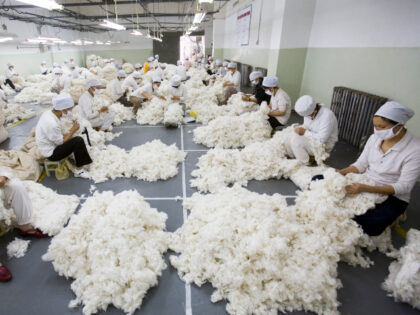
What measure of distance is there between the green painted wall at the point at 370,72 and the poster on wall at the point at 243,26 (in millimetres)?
6101

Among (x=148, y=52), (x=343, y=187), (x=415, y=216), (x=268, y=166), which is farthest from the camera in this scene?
(x=148, y=52)

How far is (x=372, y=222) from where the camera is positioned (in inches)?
106

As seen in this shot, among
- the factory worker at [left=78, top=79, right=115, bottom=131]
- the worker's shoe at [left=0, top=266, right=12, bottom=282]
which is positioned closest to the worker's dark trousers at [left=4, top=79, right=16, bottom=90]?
the factory worker at [left=78, top=79, right=115, bottom=131]

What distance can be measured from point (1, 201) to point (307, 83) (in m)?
8.12

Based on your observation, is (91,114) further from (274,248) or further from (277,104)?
(274,248)

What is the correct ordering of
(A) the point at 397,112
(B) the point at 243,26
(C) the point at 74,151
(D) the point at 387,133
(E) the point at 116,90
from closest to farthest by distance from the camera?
(A) the point at 397,112 → (D) the point at 387,133 → (C) the point at 74,151 → (E) the point at 116,90 → (B) the point at 243,26

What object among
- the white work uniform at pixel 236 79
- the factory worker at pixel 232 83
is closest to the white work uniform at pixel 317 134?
the factory worker at pixel 232 83

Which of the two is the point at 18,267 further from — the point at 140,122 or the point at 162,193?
the point at 140,122

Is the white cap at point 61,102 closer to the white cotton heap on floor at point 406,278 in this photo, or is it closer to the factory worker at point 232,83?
the white cotton heap on floor at point 406,278

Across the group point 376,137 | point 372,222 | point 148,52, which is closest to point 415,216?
point 372,222

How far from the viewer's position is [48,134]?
397 cm

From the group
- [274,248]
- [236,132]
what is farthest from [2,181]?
[236,132]

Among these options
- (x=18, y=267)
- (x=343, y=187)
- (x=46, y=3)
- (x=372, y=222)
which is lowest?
(x=18, y=267)

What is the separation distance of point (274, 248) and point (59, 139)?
12.6ft
